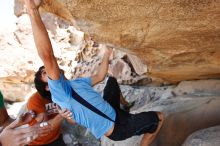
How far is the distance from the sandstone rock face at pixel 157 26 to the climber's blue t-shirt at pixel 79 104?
0.44 metres

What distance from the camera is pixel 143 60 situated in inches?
146

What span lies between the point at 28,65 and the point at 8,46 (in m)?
0.42

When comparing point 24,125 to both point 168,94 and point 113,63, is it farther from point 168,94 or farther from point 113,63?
point 113,63

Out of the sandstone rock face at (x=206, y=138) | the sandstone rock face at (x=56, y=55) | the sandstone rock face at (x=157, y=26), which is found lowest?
the sandstone rock face at (x=206, y=138)

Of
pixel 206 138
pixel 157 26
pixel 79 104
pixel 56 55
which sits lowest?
pixel 206 138

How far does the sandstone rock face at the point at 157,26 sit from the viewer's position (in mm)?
2559

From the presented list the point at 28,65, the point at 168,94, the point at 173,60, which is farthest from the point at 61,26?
the point at 173,60

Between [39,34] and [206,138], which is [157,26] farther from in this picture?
[206,138]

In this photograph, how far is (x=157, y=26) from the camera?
2842mm

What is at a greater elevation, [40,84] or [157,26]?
[157,26]

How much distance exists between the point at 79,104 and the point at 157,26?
0.75 metres

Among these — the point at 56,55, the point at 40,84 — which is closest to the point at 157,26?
the point at 40,84

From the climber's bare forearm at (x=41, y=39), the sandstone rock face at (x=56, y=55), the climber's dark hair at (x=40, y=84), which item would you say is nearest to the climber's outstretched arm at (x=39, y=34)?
the climber's bare forearm at (x=41, y=39)

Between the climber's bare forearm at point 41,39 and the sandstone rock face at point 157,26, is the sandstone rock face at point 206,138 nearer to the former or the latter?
the sandstone rock face at point 157,26
